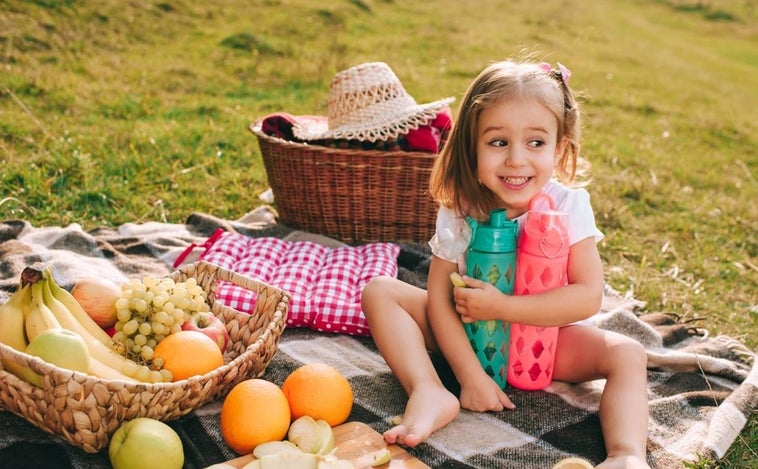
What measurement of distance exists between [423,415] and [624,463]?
1.85 ft

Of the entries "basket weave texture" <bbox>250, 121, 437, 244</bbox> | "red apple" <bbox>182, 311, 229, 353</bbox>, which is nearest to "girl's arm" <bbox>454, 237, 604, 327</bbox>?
"red apple" <bbox>182, 311, 229, 353</bbox>

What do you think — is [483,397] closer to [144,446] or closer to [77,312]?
[144,446]

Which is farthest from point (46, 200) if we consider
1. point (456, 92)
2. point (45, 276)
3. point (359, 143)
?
point (456, 92)

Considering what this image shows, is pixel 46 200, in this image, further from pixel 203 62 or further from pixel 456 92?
pixel 456 92

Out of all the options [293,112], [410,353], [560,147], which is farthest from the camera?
[293,112]

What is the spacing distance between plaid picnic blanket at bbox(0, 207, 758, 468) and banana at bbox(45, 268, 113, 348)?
0.30m

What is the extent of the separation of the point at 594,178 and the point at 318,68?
296 cm

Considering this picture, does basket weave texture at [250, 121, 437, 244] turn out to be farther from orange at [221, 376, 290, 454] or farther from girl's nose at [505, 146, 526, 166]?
orange at [221, 376, 290, 454]

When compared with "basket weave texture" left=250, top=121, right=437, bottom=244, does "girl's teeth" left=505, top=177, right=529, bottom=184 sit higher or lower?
higher

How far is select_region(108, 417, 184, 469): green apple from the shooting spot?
1.81 metres

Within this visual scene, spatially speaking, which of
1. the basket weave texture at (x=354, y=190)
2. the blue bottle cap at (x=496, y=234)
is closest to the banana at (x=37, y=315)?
the blue bottle cap at (x=496, y=234)

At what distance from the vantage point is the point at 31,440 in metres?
2.04

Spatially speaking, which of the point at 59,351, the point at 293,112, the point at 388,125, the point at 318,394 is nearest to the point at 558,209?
the point at 318,394

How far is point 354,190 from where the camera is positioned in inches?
146
